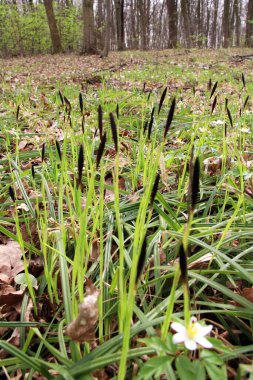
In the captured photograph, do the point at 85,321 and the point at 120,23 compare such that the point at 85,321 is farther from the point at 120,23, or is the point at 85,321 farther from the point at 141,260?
the point at 120,23

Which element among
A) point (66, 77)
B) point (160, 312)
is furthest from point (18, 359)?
point (66, 77)

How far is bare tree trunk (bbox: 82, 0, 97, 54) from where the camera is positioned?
42.6ft

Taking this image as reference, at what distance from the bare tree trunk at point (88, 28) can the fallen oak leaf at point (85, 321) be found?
47.0 feet

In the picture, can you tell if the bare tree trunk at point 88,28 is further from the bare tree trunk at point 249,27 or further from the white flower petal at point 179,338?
the white flower petal at point 179,338

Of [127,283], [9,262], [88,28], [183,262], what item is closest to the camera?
[183,262]

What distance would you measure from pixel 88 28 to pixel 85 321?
14.5 m

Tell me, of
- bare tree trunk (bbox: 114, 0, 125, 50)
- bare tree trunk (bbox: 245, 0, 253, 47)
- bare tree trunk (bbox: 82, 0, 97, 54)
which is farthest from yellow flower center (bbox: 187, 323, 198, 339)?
bare tree trunk (bbox: 114, 0, 125, 50)

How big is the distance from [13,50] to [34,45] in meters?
1.70

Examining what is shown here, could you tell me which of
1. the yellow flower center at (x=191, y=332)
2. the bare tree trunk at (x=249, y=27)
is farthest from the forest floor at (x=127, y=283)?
the bare tree trunk at (x=249, y=27)

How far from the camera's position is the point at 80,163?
792mm

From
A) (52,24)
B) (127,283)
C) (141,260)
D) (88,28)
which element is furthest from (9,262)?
(52,24)

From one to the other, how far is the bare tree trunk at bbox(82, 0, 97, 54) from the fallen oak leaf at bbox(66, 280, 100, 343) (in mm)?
14339

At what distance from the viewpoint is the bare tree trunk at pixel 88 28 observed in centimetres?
1298

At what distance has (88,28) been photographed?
1330 cm
